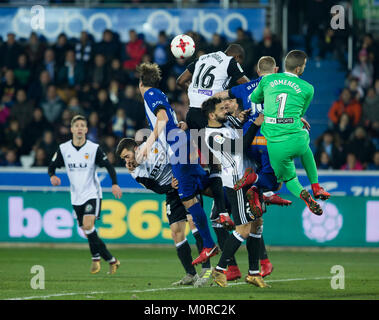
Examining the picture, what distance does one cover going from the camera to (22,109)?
18719 millimetres

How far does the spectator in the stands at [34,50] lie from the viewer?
1962cm

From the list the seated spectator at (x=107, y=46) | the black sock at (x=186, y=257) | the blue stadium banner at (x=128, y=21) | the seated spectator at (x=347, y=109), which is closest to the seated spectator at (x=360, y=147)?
the seated spectator at (x=347, y=109)

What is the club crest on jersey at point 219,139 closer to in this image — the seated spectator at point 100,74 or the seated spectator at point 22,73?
the seated spectator at point 100,74

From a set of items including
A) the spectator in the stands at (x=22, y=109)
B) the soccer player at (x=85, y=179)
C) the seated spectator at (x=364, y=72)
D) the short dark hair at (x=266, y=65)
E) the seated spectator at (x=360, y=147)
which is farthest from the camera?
the seated spectator at (x=364, y=72)

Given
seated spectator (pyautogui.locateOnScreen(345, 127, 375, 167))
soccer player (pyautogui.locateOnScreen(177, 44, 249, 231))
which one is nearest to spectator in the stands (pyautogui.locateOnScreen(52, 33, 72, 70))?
seated spectator (pyautogui.locateOnScreen(345, 127, 375, 167))

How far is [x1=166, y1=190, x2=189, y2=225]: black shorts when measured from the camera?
1052 centimetres

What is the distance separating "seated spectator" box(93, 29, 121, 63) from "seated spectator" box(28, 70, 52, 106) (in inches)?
48.2

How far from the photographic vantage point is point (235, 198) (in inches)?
389

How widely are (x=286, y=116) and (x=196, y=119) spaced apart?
1.53 m

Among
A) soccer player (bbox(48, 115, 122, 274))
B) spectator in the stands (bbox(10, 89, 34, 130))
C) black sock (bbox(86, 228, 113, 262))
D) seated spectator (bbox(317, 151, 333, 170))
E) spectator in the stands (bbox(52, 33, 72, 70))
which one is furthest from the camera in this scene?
spectator in the stands (bbox(52, 33, 72, 70))

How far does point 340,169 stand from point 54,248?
5.78 m

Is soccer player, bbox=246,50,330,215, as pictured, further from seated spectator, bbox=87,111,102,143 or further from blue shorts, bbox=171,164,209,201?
seated spectator, bbox=87,111,102,143

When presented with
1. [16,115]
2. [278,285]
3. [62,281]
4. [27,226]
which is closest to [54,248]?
[27,226]

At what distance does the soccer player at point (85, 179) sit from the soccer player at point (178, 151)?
1.89 metres
